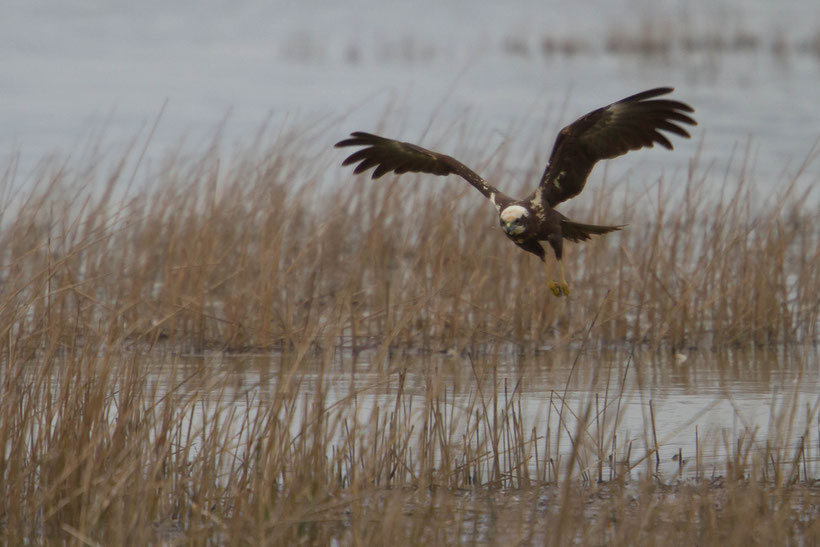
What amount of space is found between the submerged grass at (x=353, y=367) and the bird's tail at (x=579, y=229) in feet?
1.52

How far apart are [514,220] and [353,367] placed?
1.07 meters

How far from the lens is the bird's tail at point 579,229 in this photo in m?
6.27

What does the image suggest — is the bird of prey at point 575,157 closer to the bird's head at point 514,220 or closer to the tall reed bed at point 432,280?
the bird's head at point 514,220

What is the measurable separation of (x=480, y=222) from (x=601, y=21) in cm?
3037

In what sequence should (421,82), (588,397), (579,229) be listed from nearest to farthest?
(588,397) < (579,229) < (421,82)

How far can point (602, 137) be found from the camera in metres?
6.12

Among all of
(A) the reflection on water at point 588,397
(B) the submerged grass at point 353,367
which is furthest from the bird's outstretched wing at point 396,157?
(A) the reflection on water at point 588,397

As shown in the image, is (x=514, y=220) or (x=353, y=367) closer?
(x=514, y=220)

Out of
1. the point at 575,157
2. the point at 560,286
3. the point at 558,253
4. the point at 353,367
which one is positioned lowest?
the point at 353,367

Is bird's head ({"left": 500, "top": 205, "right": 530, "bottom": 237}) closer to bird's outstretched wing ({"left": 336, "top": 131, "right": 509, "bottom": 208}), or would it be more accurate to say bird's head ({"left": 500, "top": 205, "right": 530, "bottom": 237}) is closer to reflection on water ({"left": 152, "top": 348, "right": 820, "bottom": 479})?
reflection on water ({"left": 152, "top": 348, "right": 820, "bottom": 479})

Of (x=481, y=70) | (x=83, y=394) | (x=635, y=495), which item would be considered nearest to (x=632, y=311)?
(x=635, y=495)

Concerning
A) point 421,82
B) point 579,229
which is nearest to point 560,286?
point 579,229

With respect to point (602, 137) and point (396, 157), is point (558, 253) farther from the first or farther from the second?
point (396, 157)

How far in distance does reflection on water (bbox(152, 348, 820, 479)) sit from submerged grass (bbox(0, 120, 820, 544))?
39 millimetres
